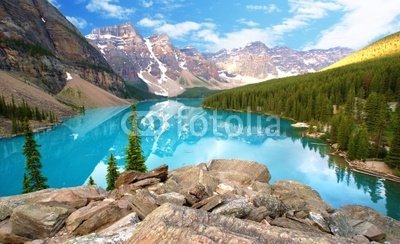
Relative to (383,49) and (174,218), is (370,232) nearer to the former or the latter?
(174,218)

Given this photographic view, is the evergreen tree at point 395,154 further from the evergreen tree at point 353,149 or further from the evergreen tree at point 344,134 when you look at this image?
the evergreen tree at point 344,134

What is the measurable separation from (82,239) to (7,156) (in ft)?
232

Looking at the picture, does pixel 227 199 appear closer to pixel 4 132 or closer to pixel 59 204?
pixel 59 204

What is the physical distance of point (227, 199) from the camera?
11414mm

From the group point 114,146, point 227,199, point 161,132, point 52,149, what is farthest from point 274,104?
point 227,199

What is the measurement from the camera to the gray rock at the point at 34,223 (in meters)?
10.1

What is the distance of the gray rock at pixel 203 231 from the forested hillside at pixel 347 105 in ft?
169

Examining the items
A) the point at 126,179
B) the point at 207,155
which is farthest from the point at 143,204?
the point at 207,155

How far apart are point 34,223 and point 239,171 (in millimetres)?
14951

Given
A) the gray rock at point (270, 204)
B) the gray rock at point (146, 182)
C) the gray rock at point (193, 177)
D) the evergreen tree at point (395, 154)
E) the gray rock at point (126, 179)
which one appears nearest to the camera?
the gray rock at point (270, 204)

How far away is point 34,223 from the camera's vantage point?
33.6ft

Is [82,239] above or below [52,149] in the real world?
above

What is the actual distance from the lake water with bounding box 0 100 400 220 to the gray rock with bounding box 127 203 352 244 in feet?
106

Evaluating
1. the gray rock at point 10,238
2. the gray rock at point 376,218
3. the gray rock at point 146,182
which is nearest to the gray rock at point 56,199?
the gray rock at point 10,238
